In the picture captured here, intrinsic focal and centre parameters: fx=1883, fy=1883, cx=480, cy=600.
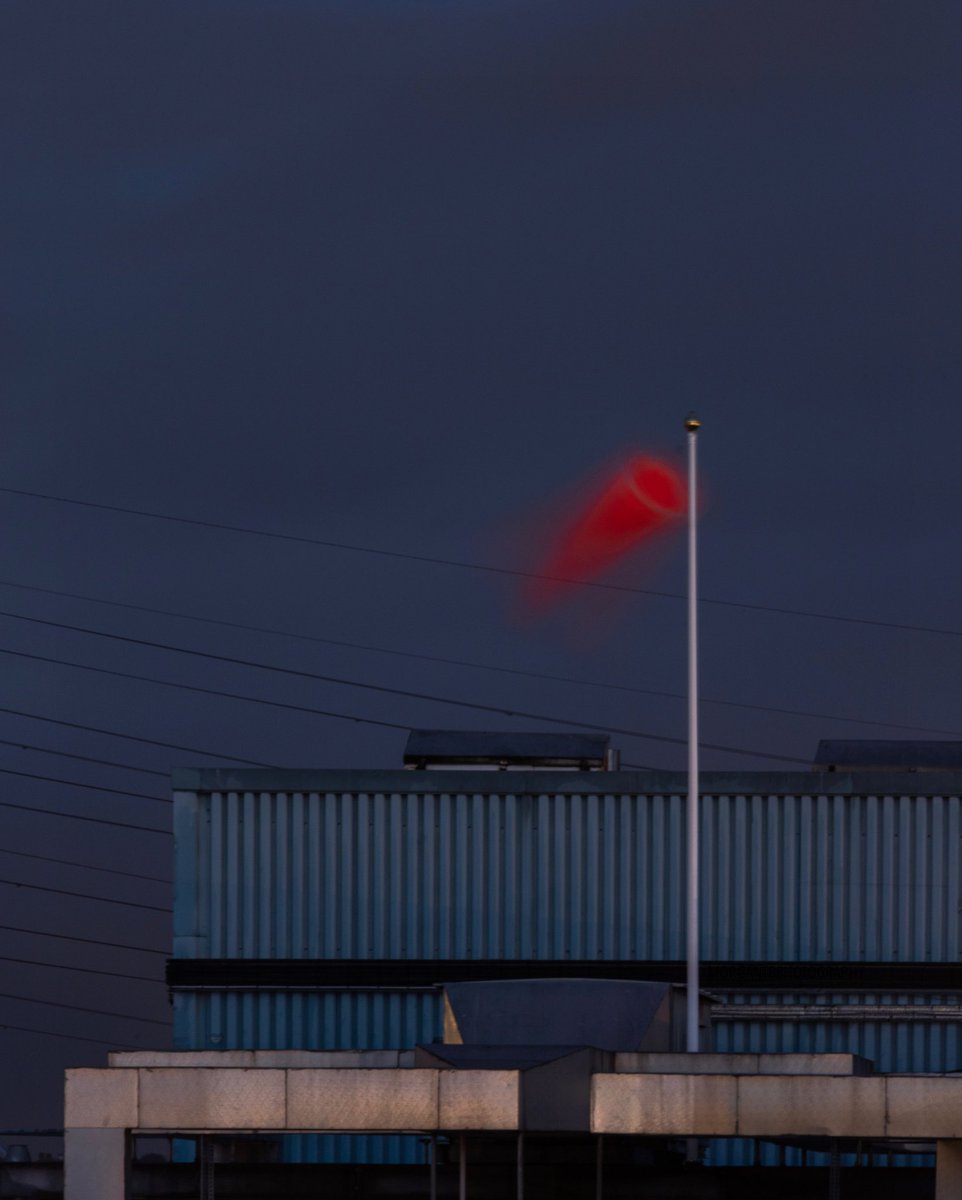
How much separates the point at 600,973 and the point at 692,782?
6.59 m

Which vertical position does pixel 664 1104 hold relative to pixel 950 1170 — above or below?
above

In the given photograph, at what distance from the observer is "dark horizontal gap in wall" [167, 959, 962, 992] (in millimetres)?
37438

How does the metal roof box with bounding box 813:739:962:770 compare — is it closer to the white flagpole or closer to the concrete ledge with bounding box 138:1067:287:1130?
the white flagpole

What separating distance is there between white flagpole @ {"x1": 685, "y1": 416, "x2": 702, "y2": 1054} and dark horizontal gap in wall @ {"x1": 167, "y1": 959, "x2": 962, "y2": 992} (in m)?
4.10

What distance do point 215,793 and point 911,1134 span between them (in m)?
18.5

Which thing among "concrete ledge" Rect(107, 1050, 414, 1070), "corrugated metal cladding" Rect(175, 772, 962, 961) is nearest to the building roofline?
"corrugated metal cladding" Rect(175, 772, 962, 961)

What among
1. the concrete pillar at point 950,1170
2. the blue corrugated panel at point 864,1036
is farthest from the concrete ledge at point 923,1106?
the blue corrugated panel at point 864,1036

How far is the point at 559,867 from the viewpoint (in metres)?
38.1

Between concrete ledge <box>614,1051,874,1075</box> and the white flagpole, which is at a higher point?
the white flagpole

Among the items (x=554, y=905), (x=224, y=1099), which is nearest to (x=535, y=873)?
(x=554, y=905)

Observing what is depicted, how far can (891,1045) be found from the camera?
3709 centimetres

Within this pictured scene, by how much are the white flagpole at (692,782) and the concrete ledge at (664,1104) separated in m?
6.35

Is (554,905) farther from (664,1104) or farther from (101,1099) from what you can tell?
(101,1099)

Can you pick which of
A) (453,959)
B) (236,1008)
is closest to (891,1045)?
(453,959)
